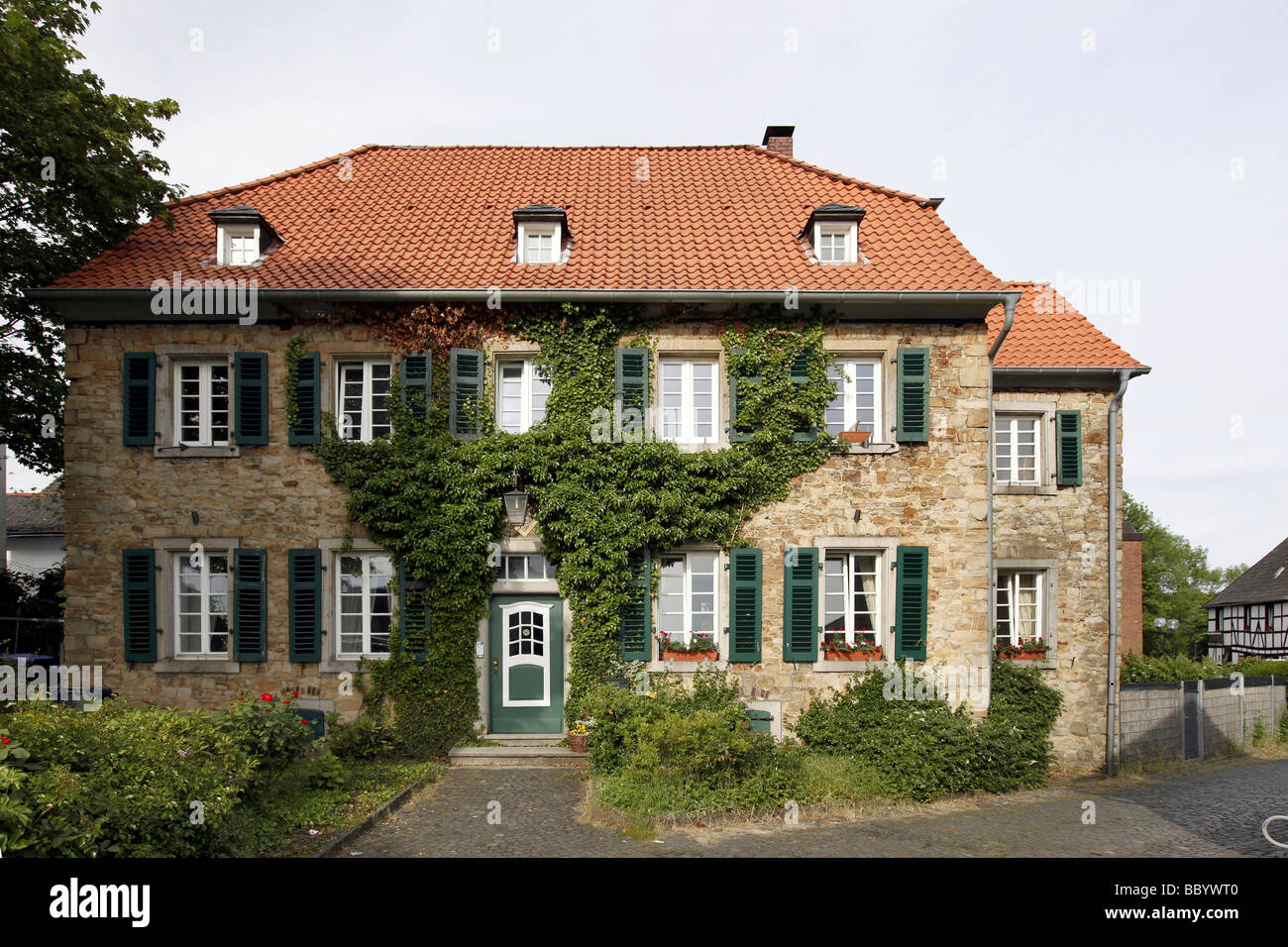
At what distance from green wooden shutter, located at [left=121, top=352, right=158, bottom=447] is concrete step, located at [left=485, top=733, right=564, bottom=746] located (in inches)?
252

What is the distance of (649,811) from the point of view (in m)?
8.06

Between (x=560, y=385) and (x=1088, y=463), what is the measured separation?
28.7ft

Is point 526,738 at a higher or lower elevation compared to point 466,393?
lower

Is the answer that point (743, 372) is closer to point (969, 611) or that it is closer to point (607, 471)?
point (607, 471)

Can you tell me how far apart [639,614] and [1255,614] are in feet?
111

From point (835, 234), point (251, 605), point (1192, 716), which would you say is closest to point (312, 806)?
point (251, 605)

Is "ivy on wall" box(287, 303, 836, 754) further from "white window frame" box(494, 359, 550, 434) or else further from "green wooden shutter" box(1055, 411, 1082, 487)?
"green wooden shutter" box(1055, 411, 1082, 487)

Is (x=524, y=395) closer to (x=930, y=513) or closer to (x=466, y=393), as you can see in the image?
(x=466, y=393)

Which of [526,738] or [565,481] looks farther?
[526,738]

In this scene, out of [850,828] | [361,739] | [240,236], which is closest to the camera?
[850,828]

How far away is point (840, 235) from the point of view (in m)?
11.7

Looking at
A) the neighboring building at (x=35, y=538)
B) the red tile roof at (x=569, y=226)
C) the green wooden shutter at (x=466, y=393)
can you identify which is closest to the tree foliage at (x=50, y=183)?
the red tile roof at (x=569, y=226)

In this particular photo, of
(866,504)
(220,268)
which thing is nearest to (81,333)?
(220,268)

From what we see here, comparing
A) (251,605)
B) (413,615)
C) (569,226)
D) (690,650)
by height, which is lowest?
(690,650)
